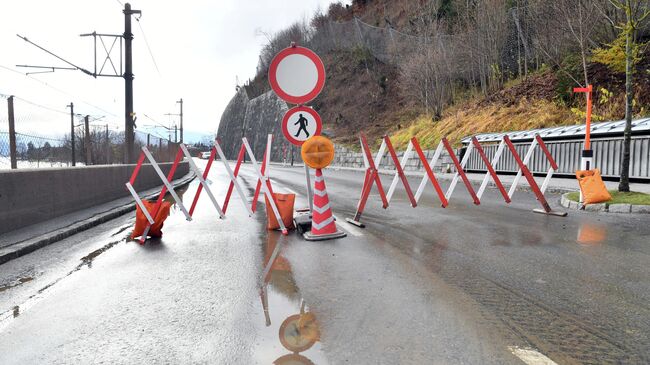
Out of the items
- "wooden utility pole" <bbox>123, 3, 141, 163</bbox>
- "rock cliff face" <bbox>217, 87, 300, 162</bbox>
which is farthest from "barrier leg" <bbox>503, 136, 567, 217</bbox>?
"rock cliff face" <bbox>217, 87, 300, 162</bbox>

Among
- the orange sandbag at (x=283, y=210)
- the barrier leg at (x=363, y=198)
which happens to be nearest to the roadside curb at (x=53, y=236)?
the orange sandbag at (x=283, y=210)

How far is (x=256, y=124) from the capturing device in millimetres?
75438

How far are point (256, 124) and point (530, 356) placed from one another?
74721mm

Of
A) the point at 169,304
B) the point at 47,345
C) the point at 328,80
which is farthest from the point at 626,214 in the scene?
the point at 328,80

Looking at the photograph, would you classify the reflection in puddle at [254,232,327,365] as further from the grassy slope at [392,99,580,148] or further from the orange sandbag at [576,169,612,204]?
the grassy slope at [392,99,580,148]

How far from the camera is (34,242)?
231 inches

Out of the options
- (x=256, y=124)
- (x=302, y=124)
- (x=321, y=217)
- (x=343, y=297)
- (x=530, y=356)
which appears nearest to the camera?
(x=530, y=356)

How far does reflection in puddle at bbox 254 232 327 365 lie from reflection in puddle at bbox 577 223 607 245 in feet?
13.8

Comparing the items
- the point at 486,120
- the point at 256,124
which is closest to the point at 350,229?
the point at 486,120

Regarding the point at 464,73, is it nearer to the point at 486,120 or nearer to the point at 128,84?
the point at 486,120

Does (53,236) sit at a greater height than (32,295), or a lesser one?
greater

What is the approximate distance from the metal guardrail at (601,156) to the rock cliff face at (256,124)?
37907mm

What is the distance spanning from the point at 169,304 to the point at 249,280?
0.88 meters

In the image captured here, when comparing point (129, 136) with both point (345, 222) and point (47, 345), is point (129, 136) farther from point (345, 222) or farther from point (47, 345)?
point (47, 345)
